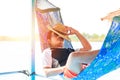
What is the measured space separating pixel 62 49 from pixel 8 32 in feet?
2.56

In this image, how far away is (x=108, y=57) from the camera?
212cm

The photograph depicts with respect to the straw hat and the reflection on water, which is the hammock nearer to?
the straw hat

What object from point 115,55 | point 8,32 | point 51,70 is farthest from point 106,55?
point 8,32

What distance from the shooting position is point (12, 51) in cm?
321

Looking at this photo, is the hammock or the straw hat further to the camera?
the straw hat

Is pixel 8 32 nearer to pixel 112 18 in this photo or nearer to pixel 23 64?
pixel 23 64

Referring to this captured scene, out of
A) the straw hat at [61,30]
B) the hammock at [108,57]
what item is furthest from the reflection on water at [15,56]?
the hammock at [108,57]

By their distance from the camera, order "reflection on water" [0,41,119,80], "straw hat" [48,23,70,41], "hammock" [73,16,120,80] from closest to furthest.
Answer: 1. "hammock" [73,16,120,80]
2. "straw hat" [48,23,70,41]
3. "reflection on water" [0,41,119,80]

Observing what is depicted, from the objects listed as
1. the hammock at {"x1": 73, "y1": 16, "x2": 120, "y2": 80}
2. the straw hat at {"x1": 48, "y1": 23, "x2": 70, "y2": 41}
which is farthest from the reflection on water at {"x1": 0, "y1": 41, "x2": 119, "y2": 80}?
the hammock at {"x1": 73, "y1": 16, "x2": 120, "y2": 80}

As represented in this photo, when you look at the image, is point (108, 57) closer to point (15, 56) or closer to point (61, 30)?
point (61, 30)

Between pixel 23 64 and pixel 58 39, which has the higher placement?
pixel 58 39

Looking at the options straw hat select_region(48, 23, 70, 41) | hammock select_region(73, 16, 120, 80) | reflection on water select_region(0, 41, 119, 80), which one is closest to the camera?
hammock select_region(73, 16, 120, 80)

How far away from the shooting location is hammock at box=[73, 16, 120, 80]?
6.75 feet

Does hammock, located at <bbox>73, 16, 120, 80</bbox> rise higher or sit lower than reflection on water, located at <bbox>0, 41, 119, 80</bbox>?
higher
